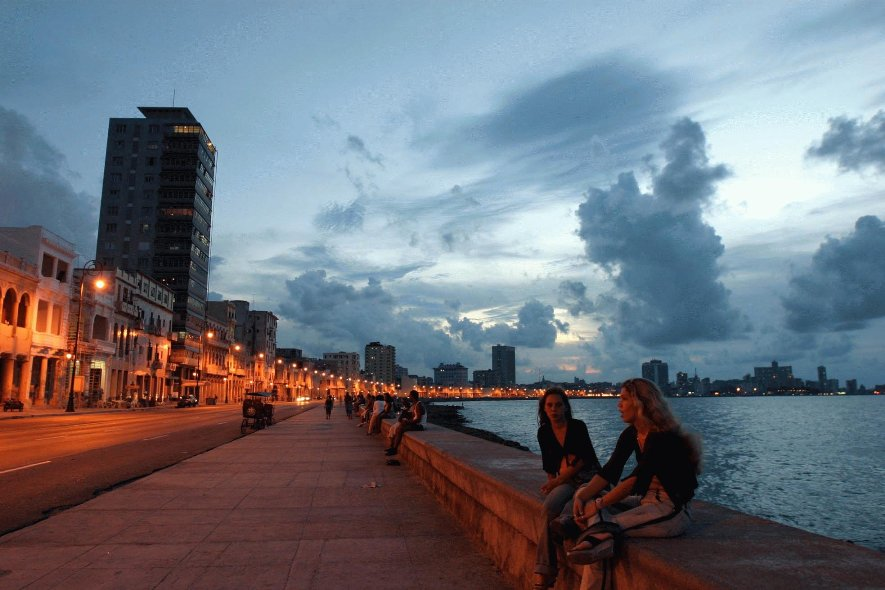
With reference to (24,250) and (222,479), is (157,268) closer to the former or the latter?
(24,250)

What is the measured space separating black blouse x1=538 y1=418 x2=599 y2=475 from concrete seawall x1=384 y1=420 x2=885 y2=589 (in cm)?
32

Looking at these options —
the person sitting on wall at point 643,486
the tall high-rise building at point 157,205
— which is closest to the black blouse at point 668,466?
the person sitting on wall at point 643,486

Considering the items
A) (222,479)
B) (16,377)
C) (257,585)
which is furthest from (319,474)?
(16,377)

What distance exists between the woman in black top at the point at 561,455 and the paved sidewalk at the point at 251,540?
3.72 ft

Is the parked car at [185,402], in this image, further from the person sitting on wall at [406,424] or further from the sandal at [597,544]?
the sandal at [597,544]

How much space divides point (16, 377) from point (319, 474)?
46.8 meters

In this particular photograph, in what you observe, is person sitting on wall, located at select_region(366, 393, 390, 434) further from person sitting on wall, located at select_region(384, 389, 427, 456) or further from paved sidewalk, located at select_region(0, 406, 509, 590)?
paved sidewalk, located at select_region(0, 406, 509, 590)

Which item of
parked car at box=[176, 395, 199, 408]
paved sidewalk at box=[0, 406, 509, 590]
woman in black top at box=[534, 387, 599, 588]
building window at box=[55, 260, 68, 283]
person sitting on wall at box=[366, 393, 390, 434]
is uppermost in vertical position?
building window at box=[55, 260, 68, 283]

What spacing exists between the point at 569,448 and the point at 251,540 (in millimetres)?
3780

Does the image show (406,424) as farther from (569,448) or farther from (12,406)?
(12,406)

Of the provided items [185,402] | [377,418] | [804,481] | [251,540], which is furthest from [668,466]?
[185,402]

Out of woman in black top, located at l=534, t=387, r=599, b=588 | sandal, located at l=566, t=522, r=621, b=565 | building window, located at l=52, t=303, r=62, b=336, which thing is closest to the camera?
sandal, located at l=566, t=522, r=621, b=565

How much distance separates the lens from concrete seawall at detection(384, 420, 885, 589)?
3.07 m

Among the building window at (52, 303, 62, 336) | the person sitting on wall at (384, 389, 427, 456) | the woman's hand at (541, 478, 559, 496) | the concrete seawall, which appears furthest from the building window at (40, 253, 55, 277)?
the woman's hand at (541, 478, 559, 496)
